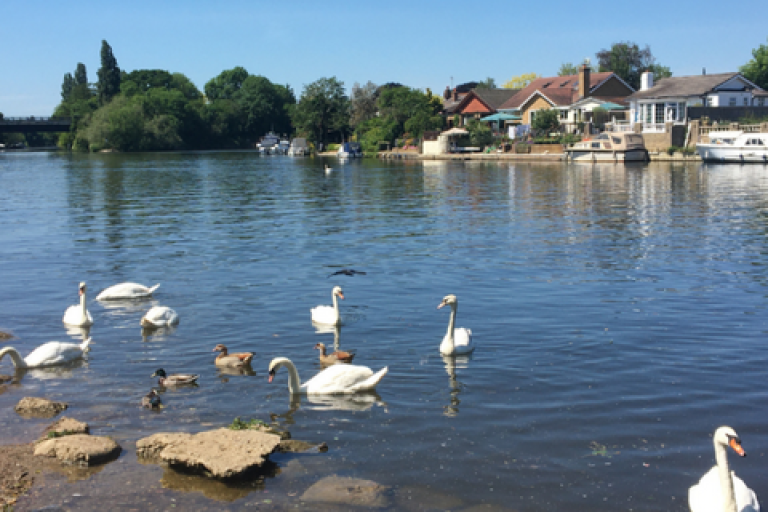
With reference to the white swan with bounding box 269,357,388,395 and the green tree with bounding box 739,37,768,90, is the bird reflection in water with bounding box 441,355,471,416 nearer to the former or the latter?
the white swan with bounding box 269,357,388,395

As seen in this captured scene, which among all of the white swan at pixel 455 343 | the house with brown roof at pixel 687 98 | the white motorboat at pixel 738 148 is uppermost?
the house with brown roof at pixel 687 98

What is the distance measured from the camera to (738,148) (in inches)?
2562

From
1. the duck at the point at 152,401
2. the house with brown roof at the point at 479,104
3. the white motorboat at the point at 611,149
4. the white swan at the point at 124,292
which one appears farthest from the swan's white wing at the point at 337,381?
the house with brown roof at the point at 479,104

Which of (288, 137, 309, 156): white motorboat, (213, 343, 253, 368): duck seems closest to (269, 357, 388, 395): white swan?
(213, 343, 253, 368): duck

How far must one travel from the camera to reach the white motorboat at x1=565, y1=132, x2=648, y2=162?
234 feet

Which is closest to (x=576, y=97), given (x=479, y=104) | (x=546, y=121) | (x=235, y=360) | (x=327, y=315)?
(x=546, y=121)

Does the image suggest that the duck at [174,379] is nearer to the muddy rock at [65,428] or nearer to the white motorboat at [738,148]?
the muddy rock at [65,428]

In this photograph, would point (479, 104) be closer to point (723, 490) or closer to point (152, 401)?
point (152, 401)

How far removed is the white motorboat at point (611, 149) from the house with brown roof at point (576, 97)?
40.2 feet

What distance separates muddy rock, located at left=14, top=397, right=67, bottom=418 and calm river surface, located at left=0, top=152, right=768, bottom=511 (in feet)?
0.82

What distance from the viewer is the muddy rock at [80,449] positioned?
9.30 meters

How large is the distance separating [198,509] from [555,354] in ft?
24.4

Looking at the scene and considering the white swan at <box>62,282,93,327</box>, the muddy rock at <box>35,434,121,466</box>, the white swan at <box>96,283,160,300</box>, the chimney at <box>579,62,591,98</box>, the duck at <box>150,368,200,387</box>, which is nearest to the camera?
the muddy rock at <box>35,434,121,466</box>

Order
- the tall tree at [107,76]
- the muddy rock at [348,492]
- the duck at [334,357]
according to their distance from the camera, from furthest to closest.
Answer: the tall tree at [107,76] < the duck at [334,357] < the muddy rock at [348,492]
